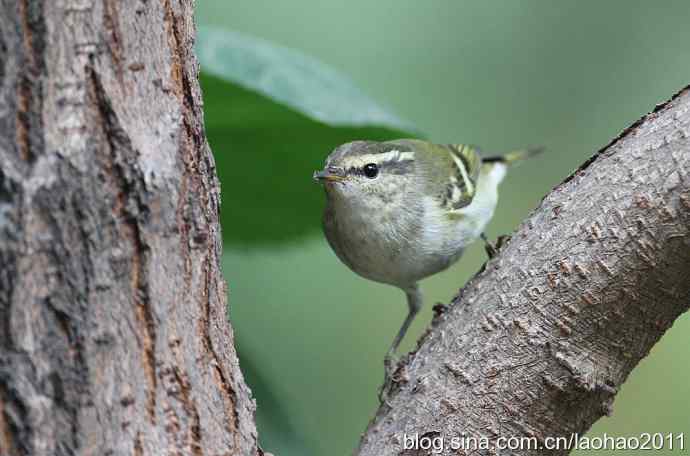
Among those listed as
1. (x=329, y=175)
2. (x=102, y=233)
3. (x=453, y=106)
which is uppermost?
(x=453, y=106)

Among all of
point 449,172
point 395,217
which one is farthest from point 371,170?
point 449,172

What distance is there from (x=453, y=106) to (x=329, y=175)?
282 cm

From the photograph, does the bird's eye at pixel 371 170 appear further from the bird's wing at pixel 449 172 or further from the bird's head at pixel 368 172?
the bird's wing at pixel 449 172

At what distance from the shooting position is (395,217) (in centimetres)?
270

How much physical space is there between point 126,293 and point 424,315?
3.44 meters

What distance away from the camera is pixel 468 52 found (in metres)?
5.23

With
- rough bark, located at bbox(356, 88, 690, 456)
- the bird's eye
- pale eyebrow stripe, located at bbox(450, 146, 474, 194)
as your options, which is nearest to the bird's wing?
pale eyebrow stripe, located at bbox(450, 146, 474, 194)

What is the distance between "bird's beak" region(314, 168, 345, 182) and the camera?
2437mm

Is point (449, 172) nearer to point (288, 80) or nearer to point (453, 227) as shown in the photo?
point (453, 227)

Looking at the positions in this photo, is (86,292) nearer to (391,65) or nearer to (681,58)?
(391,65)

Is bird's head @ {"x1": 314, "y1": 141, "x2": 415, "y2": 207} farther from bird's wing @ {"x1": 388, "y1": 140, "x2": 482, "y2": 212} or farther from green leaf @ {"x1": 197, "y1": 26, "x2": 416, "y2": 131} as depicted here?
green leaf @ {"x1": 197, "y1": 26, "x2": 416, "y2": 131}

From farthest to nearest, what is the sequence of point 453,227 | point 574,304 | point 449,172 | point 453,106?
point 453,106 < point 449,172 < point 453,227 < point 574,304

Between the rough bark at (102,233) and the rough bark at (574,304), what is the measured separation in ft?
1.68

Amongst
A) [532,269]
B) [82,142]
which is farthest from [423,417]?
[82,142]
